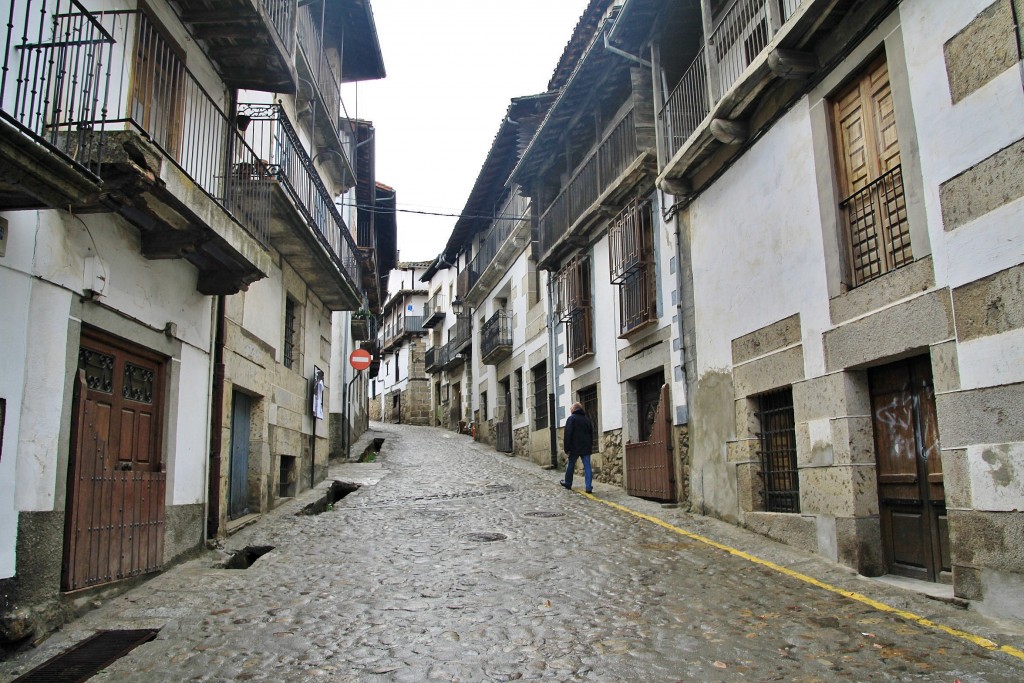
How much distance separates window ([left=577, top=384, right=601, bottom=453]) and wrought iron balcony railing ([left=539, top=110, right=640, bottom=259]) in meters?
3.13

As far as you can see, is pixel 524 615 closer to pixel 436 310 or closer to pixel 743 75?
pixel 743 75

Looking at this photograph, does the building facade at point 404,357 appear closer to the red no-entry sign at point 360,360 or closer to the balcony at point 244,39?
the red no-entry sign at point 360,360

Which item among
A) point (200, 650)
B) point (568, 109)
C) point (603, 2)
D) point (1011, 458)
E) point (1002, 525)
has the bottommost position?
point (200, 650)

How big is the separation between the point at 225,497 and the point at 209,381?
1438 mm

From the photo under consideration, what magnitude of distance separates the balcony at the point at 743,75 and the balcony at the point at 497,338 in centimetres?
1112

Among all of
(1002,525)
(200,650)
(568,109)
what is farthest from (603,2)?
(200,650)

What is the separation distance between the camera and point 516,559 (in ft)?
25.1

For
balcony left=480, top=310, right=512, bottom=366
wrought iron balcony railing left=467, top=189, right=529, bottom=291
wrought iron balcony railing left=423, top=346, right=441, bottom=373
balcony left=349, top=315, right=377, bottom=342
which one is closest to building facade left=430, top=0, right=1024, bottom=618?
wrought iron balcony railing left=467, top=189, right=529, bottom=291

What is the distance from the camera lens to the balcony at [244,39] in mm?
7688

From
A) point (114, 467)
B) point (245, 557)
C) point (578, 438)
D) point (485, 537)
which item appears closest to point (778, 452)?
point (485, 537)

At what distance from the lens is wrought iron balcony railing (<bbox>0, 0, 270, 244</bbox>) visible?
5043 mm

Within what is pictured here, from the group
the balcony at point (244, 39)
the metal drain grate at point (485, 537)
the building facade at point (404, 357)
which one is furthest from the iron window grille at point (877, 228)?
the building facade at point (404, 357)

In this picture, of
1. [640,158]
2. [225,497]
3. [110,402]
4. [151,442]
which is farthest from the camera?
[640,158]

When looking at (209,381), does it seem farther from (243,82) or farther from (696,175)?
(696,175)
